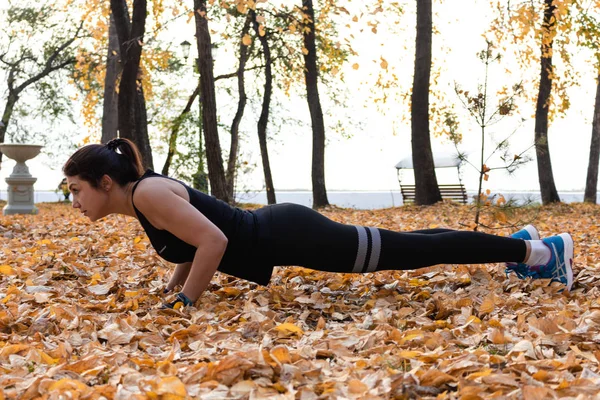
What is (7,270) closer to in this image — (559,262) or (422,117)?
(559,262)

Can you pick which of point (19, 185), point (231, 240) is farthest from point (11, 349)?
point (19, 185)

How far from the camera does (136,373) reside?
7.52 ft

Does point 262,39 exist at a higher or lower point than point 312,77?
higher

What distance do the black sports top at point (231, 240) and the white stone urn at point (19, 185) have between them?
10773mm

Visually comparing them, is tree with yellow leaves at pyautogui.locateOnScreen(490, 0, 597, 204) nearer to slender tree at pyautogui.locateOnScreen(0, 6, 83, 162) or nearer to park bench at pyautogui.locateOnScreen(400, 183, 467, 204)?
park bench at pyautogui.locateOnScreen(400, 183, 467, 204)

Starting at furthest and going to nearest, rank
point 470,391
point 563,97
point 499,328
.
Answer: point 563,97 → point 499,328 → point 470,391

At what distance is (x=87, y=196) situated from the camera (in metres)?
3.55

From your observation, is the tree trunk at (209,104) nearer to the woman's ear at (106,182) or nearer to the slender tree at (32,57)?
the woman's ear at (106,182)

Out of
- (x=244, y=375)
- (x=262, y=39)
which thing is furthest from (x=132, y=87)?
(x=244, y=375)

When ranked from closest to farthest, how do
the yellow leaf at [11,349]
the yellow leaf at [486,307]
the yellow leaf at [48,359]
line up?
the yellow leaf at [48,359] < the yellow leaf at [11,349] < the yellow leaf at [486,307]

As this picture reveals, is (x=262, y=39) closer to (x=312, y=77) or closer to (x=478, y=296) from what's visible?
(x=312, y=77)

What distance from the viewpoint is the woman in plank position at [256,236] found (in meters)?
3.53

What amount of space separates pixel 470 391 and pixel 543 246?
Result: 199cm

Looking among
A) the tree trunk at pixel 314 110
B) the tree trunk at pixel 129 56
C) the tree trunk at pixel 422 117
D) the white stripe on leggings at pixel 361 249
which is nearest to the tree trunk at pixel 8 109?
the tree trunk at pixel 314 110
